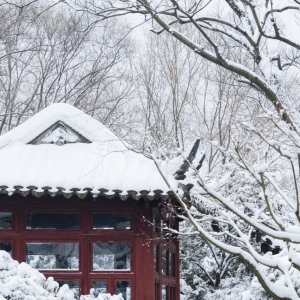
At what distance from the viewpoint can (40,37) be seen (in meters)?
22.1

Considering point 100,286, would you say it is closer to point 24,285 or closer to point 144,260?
point 144,260

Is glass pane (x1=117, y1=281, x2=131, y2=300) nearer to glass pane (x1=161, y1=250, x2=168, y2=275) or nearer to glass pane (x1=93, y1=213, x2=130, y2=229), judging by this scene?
glass pane (x1=93, y1=213, x2=130, y2=229)

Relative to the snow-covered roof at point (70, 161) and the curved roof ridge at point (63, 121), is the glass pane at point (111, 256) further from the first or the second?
the curved roof ridge at point (63, 121)

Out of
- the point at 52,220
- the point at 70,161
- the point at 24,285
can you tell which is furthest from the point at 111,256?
the point at 24,285

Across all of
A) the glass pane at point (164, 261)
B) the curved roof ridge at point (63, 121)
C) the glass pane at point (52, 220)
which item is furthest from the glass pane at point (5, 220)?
the glass pane at point (164, 261)

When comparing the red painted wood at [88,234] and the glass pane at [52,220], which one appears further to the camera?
the glass pane at [52,220]

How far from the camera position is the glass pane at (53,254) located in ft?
35.1

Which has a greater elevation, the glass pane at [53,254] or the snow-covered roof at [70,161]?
the snow-covered roof at [70,161]

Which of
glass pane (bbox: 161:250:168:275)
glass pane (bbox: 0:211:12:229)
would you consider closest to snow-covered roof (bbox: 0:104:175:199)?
glass pane (bbox: 0:211:12:229)

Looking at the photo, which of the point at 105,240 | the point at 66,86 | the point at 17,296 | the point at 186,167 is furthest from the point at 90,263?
the point at 66,86

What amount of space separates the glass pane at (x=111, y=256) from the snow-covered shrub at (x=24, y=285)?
353 centimetres

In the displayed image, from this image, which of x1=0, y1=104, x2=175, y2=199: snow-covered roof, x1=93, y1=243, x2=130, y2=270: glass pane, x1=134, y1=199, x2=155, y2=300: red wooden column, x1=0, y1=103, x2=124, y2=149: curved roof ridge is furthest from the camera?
x1=0, y1=103, x2=124, y2=149: curved roof ridge

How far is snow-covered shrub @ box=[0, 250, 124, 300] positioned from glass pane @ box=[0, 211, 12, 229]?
381cm

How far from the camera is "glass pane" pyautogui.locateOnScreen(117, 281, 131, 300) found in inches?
417
